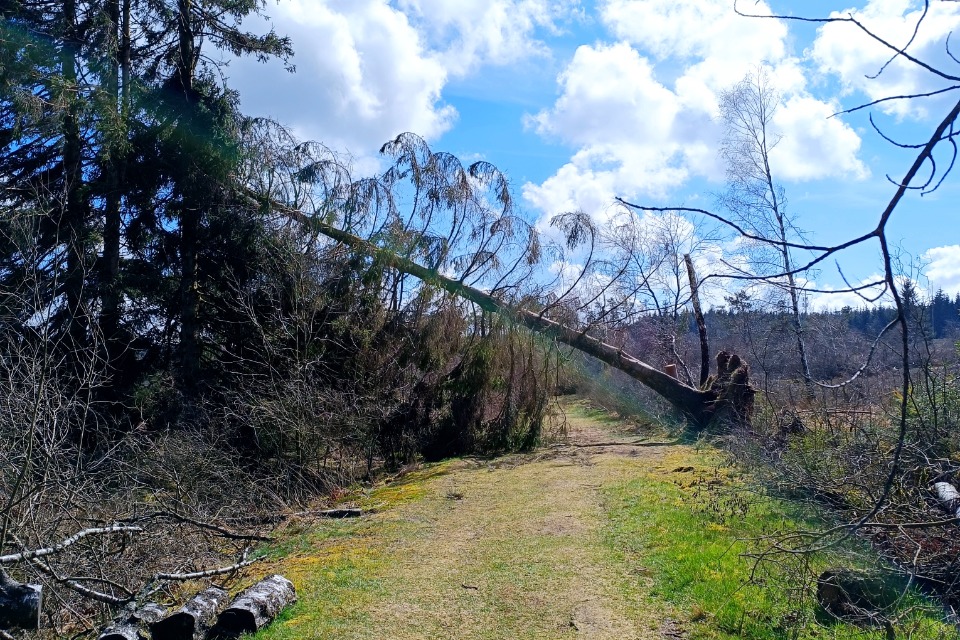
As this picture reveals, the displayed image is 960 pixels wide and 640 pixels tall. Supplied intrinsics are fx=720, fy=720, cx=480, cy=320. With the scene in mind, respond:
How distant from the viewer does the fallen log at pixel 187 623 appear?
5758 mm

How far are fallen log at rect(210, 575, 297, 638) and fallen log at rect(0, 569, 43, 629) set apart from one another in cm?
133

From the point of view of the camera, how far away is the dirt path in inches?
225

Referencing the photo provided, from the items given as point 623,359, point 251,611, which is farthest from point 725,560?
point 623,359

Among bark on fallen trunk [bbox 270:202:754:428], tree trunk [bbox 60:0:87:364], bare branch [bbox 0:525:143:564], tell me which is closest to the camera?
bare branch [bbox 0:525:143:564]

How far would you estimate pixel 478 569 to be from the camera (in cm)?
716

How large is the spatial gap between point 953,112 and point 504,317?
1339 centimetres

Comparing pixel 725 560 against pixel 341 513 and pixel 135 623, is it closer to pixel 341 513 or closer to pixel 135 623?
pixel 135 623

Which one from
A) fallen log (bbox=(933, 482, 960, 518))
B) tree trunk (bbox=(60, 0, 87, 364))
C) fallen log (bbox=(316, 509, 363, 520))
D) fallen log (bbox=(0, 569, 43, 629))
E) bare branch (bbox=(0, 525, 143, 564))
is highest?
tree trunk (bbox=(60, 0, 87, 364))

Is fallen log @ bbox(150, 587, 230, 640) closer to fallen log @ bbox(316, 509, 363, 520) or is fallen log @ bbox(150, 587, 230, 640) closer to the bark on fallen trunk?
fallen log @ bbox(316, 509, 363, 520)

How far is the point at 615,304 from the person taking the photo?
15.7 metres

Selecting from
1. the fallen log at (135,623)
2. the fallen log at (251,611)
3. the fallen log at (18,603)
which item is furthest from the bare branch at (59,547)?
the fallen log at (251,611)

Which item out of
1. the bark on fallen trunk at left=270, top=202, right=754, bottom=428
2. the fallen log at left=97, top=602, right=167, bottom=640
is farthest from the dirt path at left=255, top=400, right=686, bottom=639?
the bark on fallen trunk at left=270, top=202, right=754, bottom=428

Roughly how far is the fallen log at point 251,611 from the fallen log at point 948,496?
5285 millimetres

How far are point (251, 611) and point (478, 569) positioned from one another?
7.36 ft
